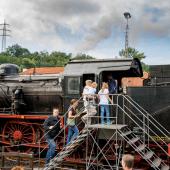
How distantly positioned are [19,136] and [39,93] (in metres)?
1.80

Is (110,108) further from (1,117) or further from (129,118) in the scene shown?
(1,117)

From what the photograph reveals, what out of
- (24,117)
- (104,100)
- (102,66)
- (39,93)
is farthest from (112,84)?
(24,117)

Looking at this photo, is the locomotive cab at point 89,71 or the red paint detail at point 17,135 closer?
the locomotive cab at point 89,71

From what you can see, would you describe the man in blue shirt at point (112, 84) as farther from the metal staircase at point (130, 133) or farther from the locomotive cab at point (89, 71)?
the metal staircase at point (130, 133)

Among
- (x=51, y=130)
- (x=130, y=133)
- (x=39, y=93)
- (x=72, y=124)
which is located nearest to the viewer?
(x=130, y=133)

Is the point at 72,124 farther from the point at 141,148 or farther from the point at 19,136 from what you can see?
the point at 19,136

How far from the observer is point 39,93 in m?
14.5

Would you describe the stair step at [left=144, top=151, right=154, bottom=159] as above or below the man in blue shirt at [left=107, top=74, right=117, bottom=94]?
below

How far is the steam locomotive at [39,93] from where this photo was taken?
12.9 m

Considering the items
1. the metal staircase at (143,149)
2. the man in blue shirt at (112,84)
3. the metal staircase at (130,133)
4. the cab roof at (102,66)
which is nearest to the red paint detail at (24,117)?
the cab roof at (102,66)

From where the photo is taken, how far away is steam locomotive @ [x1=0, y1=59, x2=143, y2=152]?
1294cm

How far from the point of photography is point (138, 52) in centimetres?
6719

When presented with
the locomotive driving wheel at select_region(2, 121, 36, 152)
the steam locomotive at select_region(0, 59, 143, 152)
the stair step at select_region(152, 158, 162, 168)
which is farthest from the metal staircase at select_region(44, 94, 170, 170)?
the locomotive driving wheel at select_region(2, 121, 36, 152)

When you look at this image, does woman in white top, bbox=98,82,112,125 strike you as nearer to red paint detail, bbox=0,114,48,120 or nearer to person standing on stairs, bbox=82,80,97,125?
person standing on stairs, bbox=82,80,97,125
